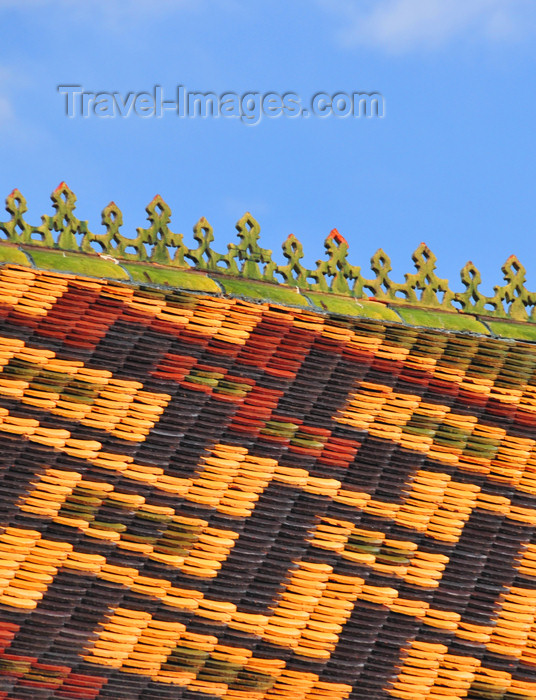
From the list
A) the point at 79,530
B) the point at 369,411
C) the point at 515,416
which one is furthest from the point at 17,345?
the point at 515,416

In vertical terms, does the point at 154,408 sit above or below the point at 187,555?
above

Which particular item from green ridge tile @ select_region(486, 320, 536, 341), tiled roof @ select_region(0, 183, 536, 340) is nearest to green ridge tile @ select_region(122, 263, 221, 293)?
tiled roof @ select_region(0, 183, 536, 340)

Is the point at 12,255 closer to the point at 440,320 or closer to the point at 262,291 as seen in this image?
the point at 262,291

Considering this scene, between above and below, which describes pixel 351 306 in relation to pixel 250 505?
above

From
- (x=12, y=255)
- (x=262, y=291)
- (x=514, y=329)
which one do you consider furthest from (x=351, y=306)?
(x=12, y=255)

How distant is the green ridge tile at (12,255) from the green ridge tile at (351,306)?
2728mm

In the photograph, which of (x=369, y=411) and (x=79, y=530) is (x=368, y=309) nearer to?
(x=369, y=411)

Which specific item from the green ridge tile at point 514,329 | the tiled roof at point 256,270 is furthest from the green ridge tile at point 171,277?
the green ridge tile at point 514,329

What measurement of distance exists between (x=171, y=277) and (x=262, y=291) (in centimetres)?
88

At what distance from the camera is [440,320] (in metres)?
10.2

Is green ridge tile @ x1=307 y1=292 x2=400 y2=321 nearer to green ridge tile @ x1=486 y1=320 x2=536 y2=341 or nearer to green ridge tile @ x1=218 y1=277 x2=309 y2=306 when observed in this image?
green ridge tile @ x1=218 y1=277 x2=309 y2=306

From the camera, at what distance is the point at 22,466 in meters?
7.57

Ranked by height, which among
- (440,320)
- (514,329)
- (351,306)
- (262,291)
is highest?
(262,291)

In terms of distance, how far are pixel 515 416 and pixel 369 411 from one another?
4.68ft
